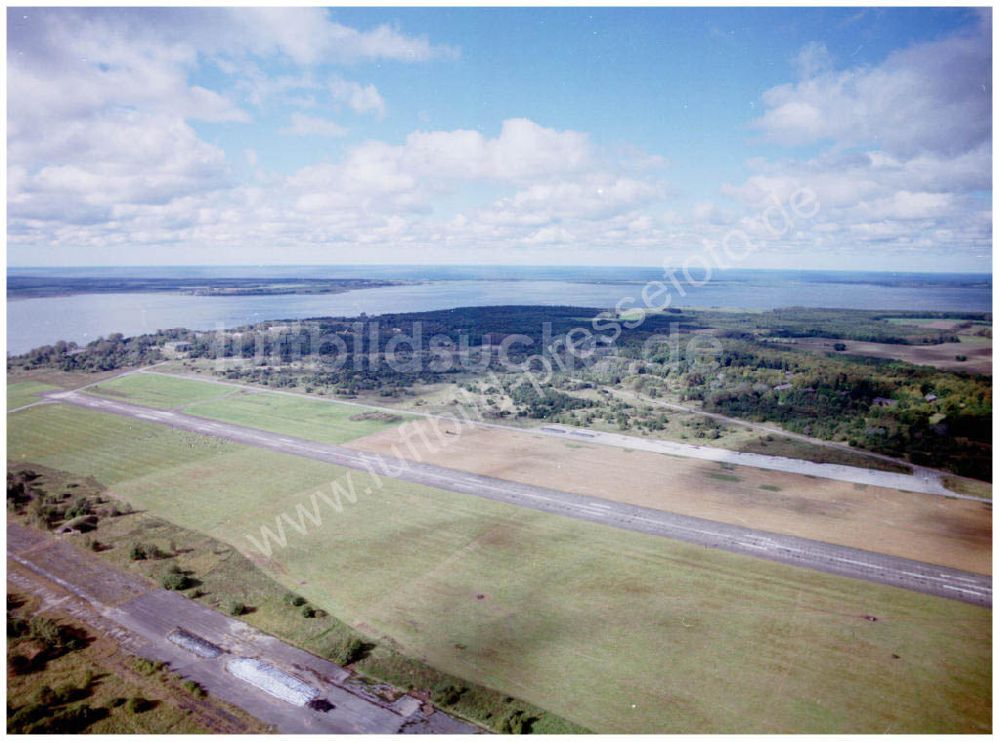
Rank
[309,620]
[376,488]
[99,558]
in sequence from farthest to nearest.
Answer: [376,488] < [99,558] < [309,620]

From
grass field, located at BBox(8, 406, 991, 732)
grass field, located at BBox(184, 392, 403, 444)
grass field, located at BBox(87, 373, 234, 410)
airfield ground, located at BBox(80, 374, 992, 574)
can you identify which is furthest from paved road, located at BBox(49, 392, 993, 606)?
grass field, located at BBox(87, 373, 234, 410)

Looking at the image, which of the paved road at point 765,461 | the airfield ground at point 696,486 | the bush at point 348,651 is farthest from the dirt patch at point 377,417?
the bush at point 348,651

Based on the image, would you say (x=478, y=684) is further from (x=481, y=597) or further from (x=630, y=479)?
(x=630, y=479)

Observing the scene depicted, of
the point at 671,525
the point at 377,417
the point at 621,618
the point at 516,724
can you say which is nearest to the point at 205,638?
the point at 516,724

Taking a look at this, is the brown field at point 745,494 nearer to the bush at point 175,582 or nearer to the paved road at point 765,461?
the paved road at point 765,461

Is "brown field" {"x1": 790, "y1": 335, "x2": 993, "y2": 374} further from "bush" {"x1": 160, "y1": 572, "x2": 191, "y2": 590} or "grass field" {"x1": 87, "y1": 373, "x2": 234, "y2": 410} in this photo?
"grass field" {"x1": 87, "y1": 373, "x2": 234, "y2": 410}

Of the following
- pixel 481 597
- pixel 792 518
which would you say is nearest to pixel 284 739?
pixel 481 597
